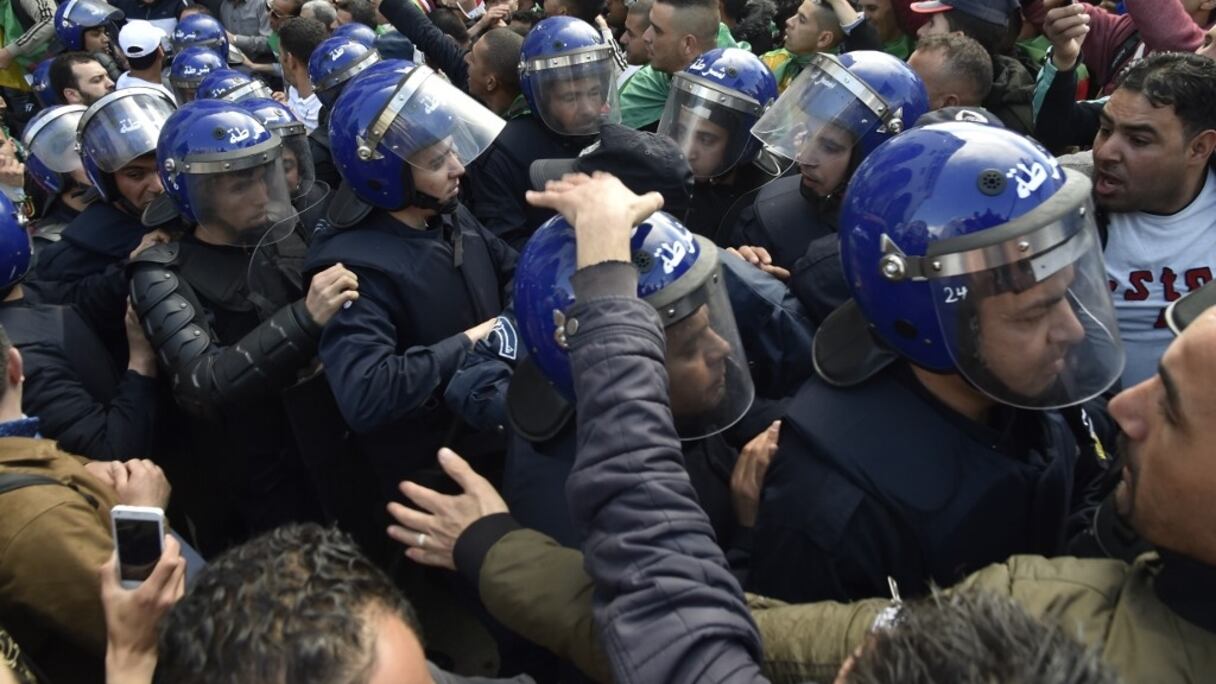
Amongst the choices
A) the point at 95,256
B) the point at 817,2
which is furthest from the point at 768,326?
the point at 817,2

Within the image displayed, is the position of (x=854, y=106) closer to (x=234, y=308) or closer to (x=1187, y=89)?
(x=1187, y=89)

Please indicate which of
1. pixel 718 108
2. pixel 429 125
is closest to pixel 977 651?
pixel 429 125

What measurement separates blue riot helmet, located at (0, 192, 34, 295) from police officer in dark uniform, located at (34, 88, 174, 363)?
0.60 m

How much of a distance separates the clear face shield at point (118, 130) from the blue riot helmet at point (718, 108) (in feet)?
6.84

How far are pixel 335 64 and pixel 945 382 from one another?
15.8 feet

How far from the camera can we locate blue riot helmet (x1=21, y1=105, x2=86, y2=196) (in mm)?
4484

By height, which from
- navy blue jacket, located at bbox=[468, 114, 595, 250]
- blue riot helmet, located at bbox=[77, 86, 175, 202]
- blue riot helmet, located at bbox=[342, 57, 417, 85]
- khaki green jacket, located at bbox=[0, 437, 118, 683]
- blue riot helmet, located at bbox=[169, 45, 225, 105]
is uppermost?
blue riot helmet, located at bbox=[342, 57, 417, 85]

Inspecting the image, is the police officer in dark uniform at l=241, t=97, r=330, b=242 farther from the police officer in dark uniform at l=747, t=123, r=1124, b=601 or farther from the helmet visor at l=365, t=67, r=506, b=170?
the police officer in dark uniform at l=747, t=123, r=1124, b=601

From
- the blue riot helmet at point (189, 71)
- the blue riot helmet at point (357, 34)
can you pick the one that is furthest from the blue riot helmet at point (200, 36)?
the blue riot helmet at point (357, 34)

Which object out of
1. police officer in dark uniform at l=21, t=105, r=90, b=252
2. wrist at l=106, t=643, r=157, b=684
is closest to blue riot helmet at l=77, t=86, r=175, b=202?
police officer in dark uniform at l=21, t=105, r=90, b=252

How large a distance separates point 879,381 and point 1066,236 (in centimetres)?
41

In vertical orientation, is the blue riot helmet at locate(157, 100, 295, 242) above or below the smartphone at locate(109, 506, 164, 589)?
below

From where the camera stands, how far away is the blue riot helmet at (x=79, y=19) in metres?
7.85

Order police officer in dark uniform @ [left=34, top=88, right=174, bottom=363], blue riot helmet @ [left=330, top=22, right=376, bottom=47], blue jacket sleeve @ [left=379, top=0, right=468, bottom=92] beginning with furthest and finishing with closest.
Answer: blue jacket sleeve @ [left=379, top=0, right=468, bottom=92] → blue riot helmet @ [left=330, top=22, right=376, bottom=47] → police officer in dark uniform @ [left=34, top=88, right=174, bottom=363]
